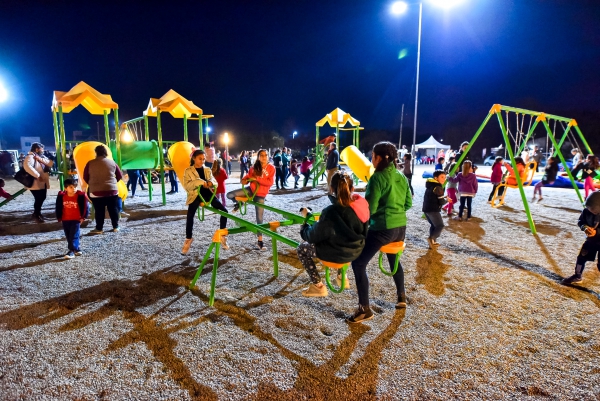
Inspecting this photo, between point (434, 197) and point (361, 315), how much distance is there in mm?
3100

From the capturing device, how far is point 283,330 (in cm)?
330

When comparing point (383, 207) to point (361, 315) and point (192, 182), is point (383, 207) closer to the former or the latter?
point (361, 315)

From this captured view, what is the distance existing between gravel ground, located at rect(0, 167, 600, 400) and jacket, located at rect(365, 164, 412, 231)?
Result: 1.03 metres

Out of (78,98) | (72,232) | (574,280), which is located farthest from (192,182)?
(574,280)

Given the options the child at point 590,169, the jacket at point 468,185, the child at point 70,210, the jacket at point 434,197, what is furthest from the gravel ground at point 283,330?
the child at point 590,169

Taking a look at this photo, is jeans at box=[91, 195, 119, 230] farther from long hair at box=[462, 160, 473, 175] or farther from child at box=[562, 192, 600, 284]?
long hair at box=[462, 160, 473, 175]

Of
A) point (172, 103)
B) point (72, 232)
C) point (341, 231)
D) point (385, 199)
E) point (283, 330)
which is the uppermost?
point (172, 103)

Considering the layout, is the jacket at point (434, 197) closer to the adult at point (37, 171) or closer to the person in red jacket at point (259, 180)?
the person in red jacket at point (259, 180)

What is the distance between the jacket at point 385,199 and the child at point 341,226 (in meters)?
0.21

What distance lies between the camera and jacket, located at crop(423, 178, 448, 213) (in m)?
5.74

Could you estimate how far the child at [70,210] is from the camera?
17.5 feet

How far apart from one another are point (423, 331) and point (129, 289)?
3.44 m

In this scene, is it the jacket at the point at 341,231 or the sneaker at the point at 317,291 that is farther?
the sneaker at the point at 317,291

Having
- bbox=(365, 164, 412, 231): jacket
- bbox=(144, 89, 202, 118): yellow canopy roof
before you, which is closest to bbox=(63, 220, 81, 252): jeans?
bbox=(365, 164, 412, 231): jacket
